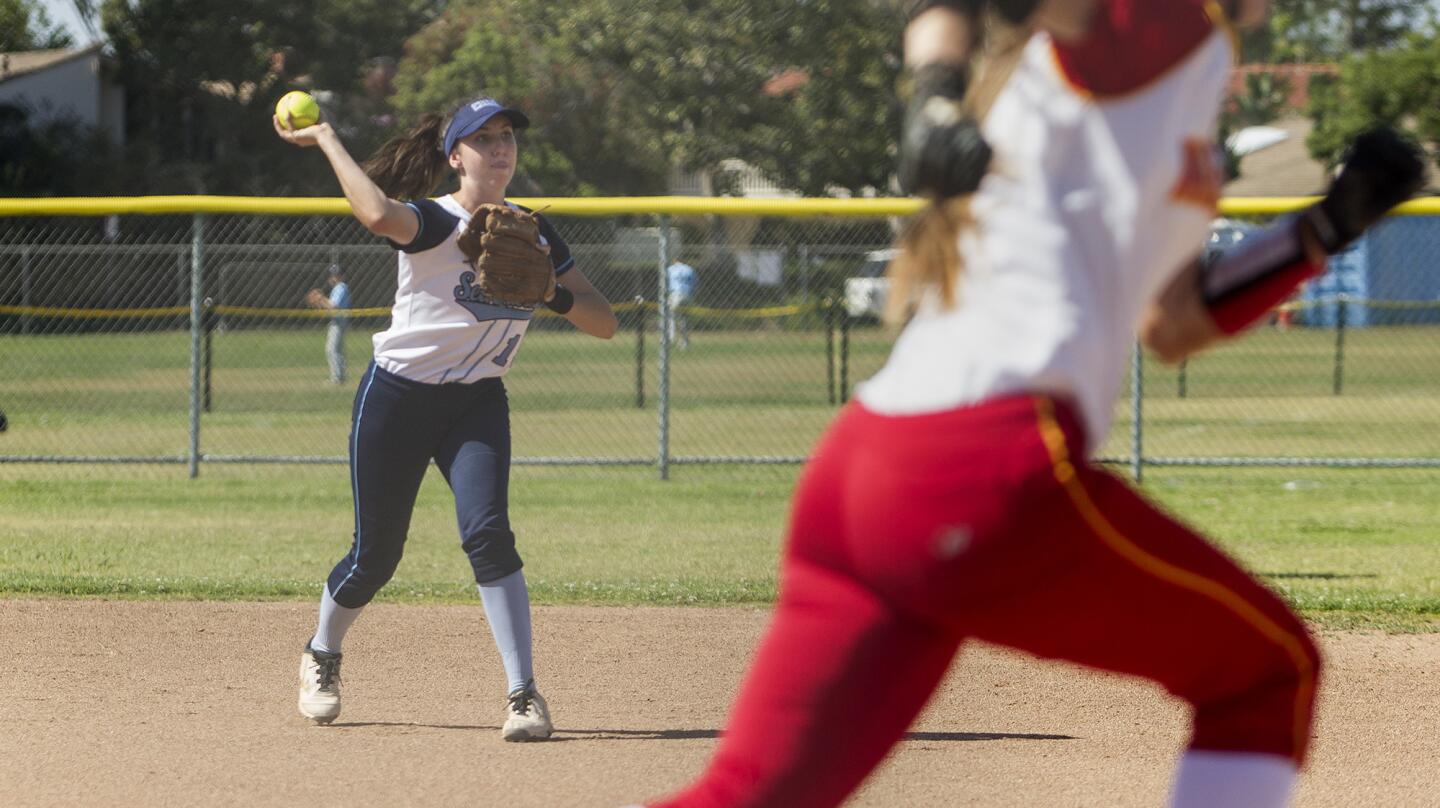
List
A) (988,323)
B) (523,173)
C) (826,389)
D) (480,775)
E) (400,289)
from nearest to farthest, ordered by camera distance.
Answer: (988,323) → (480,775) → (400,289) → (826,389) → (523,173)

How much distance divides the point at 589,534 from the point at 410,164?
17.3 ft

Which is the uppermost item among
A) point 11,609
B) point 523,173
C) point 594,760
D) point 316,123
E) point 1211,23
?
point 1211,23

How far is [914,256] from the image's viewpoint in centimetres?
226

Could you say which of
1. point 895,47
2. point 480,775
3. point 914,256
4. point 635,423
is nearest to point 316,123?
point 480,775

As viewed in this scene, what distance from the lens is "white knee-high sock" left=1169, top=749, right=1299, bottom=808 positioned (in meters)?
2.34

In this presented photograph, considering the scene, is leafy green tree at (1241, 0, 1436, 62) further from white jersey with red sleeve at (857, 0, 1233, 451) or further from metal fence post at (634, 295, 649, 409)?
white jersey with red sleeve at (857, 0, 1233, 451)

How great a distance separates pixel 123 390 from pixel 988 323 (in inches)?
804

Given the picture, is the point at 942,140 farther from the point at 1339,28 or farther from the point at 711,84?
the point at 1339,28

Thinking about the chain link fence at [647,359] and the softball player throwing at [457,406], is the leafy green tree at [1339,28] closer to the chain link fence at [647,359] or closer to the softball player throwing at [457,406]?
the chain link fence at [647,359]

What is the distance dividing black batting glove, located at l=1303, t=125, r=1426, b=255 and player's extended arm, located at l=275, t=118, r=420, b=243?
9.30 ft

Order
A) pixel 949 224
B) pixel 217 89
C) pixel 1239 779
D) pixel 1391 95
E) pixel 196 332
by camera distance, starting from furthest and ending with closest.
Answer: pixel 217 89
pixel 1391 95
pixel 196 332
pixel 1239 779
pixel 949 224

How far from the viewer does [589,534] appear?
1062cm

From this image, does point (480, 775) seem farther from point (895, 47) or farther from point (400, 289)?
point (895, 47)

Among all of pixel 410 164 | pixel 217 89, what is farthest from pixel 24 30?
pixel 410 164
